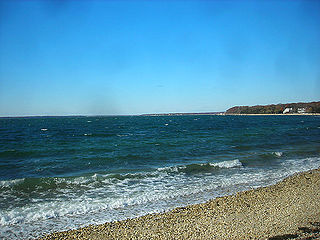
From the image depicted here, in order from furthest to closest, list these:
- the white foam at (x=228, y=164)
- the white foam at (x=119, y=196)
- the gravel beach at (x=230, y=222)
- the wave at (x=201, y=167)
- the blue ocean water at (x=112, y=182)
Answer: the white foam at (x=228, y=164) → the wave at (x=201, y=167) → the blue ocean water at (x=112, y=182) → the white foam at (x=119, y=196) → the gravel beach at (x=230, y=222)

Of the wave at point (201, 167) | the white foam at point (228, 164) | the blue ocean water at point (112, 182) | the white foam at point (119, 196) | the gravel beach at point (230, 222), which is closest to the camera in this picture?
the gravel beach at point (230, 222)

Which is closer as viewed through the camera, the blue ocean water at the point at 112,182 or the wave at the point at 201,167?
the blue ocean water at the point at 112,182

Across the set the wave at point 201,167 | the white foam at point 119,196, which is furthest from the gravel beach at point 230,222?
the wave at point 201,167

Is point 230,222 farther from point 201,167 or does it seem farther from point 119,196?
point 201,167

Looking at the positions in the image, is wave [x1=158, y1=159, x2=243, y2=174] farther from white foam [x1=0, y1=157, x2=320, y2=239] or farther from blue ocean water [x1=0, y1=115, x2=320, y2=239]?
white foam [x1=0, y1=157, x2=320, y2=239]

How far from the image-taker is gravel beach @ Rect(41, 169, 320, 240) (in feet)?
18.5

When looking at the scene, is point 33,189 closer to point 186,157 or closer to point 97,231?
point 97,231

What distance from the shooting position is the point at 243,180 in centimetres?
1148

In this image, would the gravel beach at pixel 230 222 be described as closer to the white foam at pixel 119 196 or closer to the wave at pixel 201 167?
the white foam at pixel 119 196

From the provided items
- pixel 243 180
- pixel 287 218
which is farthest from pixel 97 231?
pixel 243 180

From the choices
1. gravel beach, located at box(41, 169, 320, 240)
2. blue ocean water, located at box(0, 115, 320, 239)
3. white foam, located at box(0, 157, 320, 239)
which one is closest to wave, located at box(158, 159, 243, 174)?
blue ocean water, located at box(0, 115, 320, 239)

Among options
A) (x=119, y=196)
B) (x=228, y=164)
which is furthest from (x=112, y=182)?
(x=228, y=164)

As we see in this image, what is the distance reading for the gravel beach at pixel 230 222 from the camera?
5652 mm

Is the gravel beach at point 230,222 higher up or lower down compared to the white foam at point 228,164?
higher up
